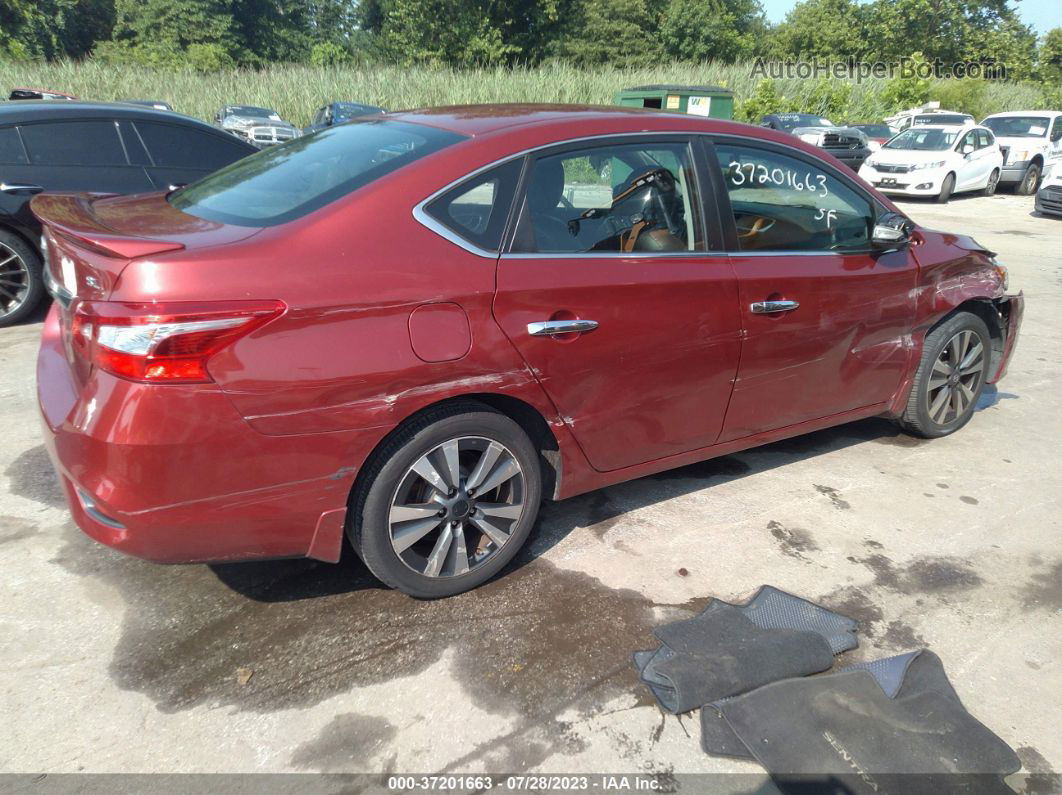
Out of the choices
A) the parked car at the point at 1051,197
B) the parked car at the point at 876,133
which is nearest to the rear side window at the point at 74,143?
the parked car at the point at 1051,197

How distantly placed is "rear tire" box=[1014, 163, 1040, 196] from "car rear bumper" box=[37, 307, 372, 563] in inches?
874

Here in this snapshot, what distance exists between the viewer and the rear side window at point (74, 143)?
6.14 metres

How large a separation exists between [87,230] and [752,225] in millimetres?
2637

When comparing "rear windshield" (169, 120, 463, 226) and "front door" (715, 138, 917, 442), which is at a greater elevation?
"rear windshield" (169, 120, 463, 226)

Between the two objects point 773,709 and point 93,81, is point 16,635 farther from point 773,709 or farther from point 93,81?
point 93,81

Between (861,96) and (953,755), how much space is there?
33.5 m

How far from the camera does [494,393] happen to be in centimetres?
293

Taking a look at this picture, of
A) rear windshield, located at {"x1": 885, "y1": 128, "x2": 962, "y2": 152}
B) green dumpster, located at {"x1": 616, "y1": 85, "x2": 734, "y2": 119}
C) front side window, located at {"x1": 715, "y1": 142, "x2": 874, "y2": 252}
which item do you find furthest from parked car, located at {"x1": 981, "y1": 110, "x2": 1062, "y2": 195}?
front side window, located at {"x1": 715, "y1": 142, "x2": 874, "y2": 252}

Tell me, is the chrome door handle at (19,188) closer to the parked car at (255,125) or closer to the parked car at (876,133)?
the parked car at (255,125)

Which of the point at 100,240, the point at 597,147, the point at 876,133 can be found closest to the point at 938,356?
the point at 597,147

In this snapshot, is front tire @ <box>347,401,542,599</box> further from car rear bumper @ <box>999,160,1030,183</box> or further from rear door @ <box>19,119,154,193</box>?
car rear bumper @ <box>999,160,1030,183</box>

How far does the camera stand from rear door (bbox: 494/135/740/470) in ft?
9.89

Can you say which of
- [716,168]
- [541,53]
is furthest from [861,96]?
[716,168]

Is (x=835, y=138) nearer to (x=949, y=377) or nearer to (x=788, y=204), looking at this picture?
(x=949, y=377)
